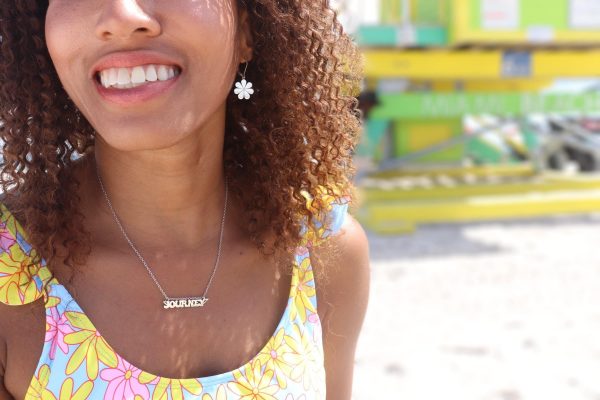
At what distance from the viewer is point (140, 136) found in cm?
95

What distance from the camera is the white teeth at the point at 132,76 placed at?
95 centimetres

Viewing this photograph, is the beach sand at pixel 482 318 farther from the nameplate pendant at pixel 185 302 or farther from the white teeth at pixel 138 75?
the white teeth at pixel 138 75

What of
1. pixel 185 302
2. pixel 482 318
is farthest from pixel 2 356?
pixel 482 318

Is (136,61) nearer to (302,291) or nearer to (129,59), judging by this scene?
(129,59)

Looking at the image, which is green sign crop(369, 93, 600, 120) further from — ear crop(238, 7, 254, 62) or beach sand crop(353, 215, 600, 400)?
ear crop(238, 7, 254, 62)

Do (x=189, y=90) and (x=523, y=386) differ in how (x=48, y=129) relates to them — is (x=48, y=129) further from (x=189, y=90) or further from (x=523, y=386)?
(x=523, y=386)

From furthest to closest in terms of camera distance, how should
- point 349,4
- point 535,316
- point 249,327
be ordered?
point 349,4 < point 535,316 < point 249,327

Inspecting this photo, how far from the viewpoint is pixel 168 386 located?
0.97 metres

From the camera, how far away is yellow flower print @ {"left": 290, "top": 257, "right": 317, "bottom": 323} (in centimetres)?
114

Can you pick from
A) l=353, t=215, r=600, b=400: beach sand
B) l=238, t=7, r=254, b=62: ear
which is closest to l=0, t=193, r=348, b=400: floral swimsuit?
l=238, t=7, r=254, b=62: ear

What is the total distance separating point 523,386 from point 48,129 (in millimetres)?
2242

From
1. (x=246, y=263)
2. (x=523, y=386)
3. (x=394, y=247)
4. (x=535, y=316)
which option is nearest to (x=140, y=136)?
(x=246, y=263)

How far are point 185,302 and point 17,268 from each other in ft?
0.86

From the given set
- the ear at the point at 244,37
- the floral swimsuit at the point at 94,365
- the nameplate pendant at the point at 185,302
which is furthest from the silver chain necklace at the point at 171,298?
the ear at the point at 244,37
